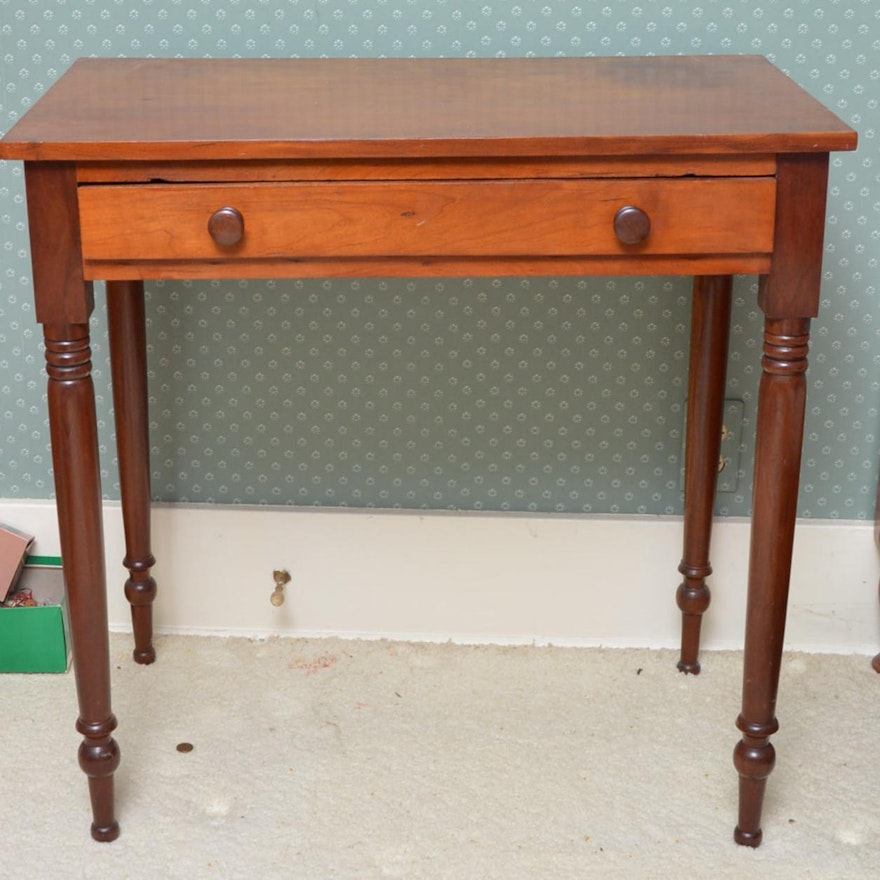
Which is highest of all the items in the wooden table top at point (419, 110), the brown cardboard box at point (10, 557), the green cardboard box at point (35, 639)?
the wooden table top at point (419, 110)

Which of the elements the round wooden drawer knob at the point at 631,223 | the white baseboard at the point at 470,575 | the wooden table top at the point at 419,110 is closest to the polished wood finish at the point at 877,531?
the white baseboard at the point at 470,575

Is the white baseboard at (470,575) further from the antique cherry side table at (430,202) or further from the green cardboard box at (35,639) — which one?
the antique cherry side table at (430,202)

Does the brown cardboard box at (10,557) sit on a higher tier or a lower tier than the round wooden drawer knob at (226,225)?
lower

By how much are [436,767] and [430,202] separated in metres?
0.71

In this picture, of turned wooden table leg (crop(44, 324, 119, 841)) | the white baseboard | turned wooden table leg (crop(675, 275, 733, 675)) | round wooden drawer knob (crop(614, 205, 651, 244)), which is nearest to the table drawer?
round wooden drawer knob (crop(614, 205, 651, 244))

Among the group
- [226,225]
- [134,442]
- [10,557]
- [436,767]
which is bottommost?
[436,767]

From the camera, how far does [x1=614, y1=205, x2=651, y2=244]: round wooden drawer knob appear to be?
48.0 inches

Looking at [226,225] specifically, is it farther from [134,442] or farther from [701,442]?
[701,442]

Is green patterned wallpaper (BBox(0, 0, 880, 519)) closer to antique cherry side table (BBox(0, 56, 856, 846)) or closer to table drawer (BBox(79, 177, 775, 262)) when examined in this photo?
antique cherry side table (BBox(0, 56, 856, 846))

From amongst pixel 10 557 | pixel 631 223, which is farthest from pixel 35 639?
pixel 631 223

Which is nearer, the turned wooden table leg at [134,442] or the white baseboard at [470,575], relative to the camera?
the turned wooden table leg at [134,442]

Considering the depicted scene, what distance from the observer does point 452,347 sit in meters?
1.76

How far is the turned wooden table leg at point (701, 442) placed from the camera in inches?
64.2

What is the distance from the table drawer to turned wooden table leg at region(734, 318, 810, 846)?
0.12 meters
